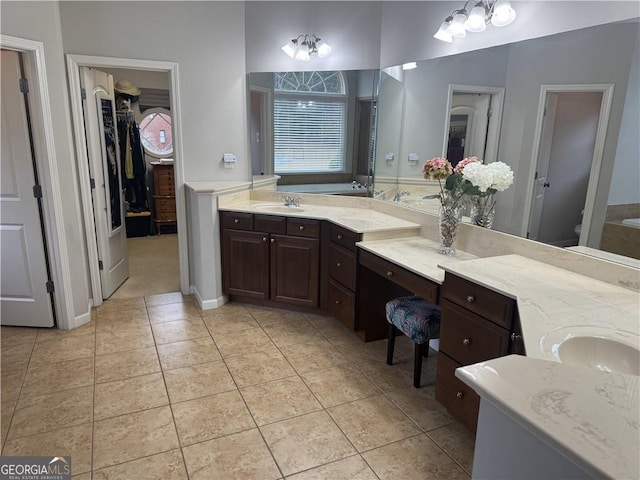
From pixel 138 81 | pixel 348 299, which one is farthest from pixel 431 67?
pixel 138 81

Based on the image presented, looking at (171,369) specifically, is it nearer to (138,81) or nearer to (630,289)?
(630,289)

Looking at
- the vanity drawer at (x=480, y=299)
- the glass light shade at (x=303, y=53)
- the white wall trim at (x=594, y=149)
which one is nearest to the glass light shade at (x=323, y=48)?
the glass light shade at (x=303, y=53)

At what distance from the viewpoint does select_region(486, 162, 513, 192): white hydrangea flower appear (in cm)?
225

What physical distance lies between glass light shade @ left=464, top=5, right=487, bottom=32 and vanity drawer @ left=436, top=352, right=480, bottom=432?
189 cm

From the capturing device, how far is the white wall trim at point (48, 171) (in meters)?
2.78

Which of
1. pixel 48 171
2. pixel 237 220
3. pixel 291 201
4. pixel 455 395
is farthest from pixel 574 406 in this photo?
pixel 48 171

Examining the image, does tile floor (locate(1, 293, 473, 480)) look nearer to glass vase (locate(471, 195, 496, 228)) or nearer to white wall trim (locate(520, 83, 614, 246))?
glass vase (locate(471, 195, 496, 228))

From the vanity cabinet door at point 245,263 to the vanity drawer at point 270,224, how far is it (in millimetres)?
51

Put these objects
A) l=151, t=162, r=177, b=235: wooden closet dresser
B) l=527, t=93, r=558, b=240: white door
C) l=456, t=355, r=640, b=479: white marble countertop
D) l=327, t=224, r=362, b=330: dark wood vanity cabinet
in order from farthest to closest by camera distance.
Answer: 1. l=151, t=162, r=177, b=235: wooden closet dresser
2. l=327, t=224, r=362, b=330: dark wood vanity cabinet
3. l=527, t=93, r=558, b=240: white door
4. l=456, t=355, r=640, b=479: white marble countertop

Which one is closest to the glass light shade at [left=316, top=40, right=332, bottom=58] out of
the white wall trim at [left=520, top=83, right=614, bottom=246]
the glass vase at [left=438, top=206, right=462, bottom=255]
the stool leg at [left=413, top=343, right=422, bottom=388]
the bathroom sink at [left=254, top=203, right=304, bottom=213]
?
the bathroom sink at [left=254, top=203, right=304, bottom=213]

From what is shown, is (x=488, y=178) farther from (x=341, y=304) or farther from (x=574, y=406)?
(x=574, y=406)

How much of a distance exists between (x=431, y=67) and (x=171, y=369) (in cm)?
269

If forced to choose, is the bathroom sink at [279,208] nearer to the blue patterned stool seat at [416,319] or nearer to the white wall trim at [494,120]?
the blue patterned stool seat at [416,319]

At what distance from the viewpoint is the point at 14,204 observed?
2994 mm
